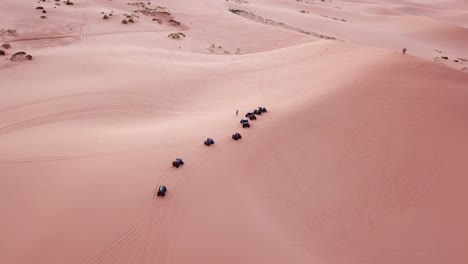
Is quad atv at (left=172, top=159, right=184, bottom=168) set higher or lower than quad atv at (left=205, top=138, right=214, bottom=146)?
lower

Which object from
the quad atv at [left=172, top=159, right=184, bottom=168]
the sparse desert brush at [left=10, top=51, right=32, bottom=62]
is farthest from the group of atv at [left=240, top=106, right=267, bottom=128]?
the sparse desert brush at [left=10, top=51, right=32, bottom=62]

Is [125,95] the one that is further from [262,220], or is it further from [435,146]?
[435,146]

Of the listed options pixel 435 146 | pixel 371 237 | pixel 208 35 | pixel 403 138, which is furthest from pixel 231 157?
pixel 208 35

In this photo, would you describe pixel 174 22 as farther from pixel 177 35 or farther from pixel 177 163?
pixel 177 163

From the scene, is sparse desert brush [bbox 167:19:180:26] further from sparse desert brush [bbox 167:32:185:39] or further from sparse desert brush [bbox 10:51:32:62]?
sparse desert brush [bbox 10:51:32:62]

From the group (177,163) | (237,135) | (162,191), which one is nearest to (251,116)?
(237,135)

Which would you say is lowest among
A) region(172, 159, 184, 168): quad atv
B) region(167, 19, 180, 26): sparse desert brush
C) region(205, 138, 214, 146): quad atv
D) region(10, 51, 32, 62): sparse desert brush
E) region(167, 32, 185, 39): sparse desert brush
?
region(172, 159, 184, 168): quad atv

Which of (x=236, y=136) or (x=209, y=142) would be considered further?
(x=236, y=136)

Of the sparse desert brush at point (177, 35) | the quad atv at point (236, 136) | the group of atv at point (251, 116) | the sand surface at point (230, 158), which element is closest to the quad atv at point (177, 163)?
the sand surface at point (230, 158)

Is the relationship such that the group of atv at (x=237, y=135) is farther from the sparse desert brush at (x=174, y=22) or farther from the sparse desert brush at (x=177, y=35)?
the sparse desert brush at (x=174, y=22)
